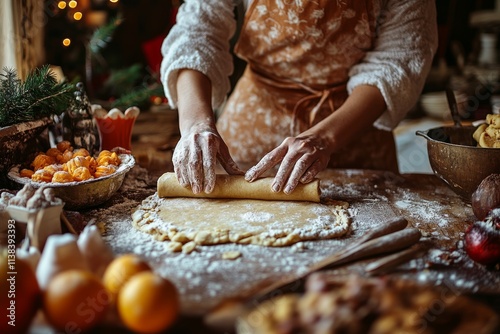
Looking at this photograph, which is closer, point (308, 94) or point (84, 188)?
point (84, 188)

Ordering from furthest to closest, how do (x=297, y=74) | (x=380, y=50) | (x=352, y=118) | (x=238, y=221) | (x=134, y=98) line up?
(x=134, y=98)
(x=297, y=74)
(x=380, y=50)
(x=352, y=118)
(x=238, y=221)

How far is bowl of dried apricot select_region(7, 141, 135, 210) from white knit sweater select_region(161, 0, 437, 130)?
55 centimetres

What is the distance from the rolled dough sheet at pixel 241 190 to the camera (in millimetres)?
1672

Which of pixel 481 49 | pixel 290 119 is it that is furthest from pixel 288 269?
pixel 481 49

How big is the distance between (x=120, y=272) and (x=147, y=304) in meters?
0.13

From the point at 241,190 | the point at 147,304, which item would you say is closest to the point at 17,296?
the point at 147,304

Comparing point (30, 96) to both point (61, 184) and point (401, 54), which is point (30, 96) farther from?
point (401, 54)

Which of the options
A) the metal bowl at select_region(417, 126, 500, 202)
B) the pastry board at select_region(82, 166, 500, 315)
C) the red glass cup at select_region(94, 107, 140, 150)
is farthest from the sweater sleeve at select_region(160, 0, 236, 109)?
the metal bowl at select_region(417, 126, 500, 202)

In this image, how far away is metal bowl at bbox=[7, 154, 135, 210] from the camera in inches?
60.9

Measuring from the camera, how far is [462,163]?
5.25 ft

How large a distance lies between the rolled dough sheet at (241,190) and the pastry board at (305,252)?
127mm

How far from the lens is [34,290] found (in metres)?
0.97

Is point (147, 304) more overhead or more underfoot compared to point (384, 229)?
more overhead

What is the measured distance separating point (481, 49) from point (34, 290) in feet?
15.6
